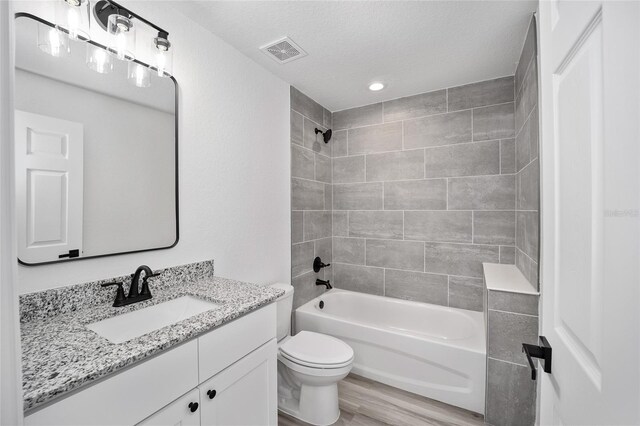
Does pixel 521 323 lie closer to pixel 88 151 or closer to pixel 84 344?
pixel 84 344

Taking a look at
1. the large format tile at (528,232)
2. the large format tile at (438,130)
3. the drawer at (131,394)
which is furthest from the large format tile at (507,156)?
the drawer at (131,394)

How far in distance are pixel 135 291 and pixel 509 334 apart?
2.18 meters

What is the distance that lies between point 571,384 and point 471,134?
7.54ft

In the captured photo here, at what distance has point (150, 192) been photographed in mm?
1475

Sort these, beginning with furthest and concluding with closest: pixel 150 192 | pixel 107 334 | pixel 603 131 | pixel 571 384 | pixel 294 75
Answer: pixel 294 75
pixel 150 192
pixel 107 334
pixel 571 384
pixel 603 131

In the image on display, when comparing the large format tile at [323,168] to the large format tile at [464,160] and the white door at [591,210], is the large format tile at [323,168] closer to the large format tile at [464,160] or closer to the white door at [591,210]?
the large format tile at [464,160]

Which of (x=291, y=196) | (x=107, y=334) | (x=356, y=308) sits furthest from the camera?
(x=356, y=308)

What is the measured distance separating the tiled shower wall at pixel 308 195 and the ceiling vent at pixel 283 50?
50cm

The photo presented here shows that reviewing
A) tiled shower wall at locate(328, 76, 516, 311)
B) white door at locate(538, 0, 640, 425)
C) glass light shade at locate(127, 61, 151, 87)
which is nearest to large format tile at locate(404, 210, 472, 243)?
tiled shower wall at locate(328, 76, 516, 311)

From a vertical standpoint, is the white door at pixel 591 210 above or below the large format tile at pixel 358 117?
→ below

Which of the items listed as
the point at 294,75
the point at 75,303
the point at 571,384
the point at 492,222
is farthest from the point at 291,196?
the point at 571,384

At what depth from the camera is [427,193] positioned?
8.81 feet

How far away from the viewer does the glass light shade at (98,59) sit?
1.25 meters

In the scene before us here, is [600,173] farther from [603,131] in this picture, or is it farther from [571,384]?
[571,384]
